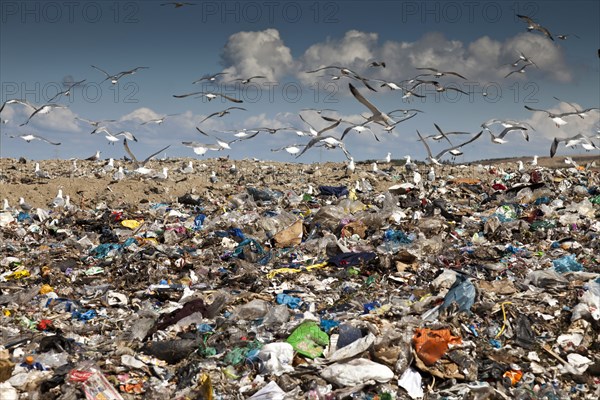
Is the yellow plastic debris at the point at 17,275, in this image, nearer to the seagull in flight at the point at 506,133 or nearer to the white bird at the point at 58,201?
the white bird at the point at 58,201

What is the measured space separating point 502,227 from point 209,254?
4263 mm

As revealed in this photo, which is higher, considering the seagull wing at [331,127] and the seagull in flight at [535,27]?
the seagull in flight at [535,27]

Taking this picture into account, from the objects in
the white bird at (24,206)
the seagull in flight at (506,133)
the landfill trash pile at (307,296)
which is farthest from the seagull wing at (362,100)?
the white bird at (24,206)

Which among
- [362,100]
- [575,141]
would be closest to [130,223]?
[362,100]

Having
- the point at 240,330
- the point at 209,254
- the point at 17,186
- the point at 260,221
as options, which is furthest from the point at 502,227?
the point at 17,186

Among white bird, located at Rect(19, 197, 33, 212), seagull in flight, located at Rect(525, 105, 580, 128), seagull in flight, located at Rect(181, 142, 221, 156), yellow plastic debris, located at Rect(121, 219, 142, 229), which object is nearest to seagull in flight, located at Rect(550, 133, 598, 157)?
seagull in flight, located at Rect(525, 105, 580, 128)

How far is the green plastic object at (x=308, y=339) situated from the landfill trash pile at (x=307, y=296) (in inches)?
0.7

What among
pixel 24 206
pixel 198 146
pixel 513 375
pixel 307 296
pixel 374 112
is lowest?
pixel 24 206

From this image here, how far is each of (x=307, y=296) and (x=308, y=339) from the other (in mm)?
1456

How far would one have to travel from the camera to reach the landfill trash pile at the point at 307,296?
164 inches

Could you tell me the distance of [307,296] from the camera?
600 centimetres

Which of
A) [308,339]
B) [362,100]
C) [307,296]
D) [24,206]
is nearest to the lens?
[308,339]

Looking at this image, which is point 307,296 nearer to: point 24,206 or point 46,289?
point 46,289

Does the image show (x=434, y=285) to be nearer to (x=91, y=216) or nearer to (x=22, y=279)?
(x=22, y=279)
